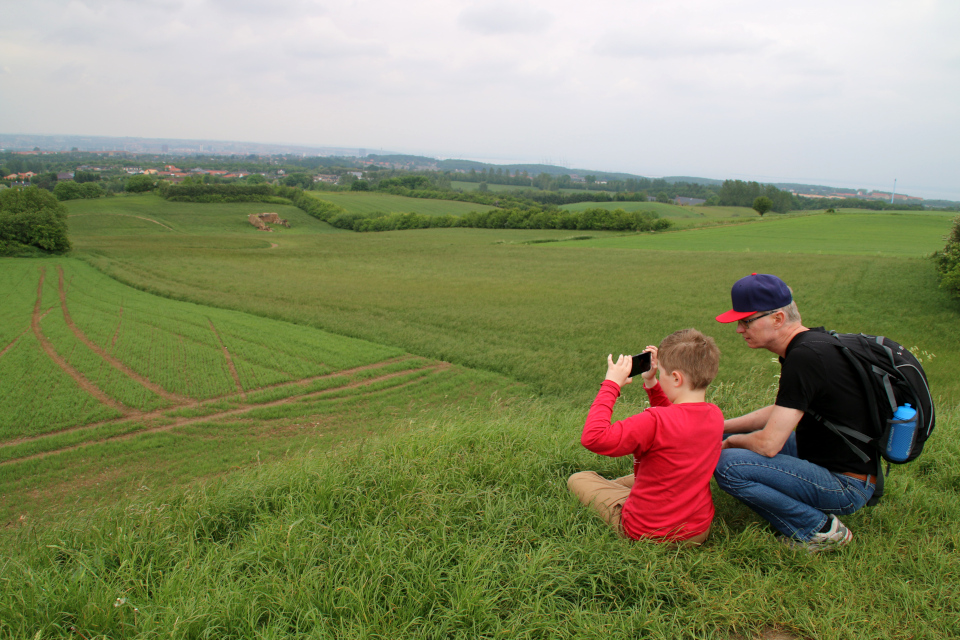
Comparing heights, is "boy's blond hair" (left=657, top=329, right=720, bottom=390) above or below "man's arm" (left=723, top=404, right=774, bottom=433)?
above

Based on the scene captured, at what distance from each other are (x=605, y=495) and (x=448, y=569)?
1.29 meters

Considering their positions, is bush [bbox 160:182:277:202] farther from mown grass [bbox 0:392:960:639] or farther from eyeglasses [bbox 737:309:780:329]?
eyeglasses [bbox 737:309:780:329]

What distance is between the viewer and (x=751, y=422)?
12.0ft

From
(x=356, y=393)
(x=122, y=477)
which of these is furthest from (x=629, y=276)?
(x=122, y=477)

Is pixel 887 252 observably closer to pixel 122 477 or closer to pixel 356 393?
pixel 356 393

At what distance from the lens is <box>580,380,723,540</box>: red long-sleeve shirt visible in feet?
9.52

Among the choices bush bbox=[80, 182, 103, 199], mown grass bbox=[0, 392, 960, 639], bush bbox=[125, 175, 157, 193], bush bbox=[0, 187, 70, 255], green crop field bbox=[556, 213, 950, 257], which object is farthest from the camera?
bush bbox=[125, 175, 157, 193]

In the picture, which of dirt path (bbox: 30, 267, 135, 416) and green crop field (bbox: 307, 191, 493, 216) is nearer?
dirt path (bbox: 30, 267, 135, 416)

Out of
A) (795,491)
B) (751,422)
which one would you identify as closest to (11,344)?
(751,422)

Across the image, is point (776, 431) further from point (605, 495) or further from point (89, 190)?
point (89, 190)

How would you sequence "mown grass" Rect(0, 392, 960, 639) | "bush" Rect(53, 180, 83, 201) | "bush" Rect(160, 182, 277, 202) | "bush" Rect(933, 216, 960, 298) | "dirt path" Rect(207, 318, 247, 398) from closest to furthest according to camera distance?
"mown grass" Rect(0, 392, 960, 639)
"dirt path" Rect(207, 318, 247, 398)
"bush" Rect(933, 216, 960, 298)
"bush" Rect(53, 180, 83, 201)
"bush" Rect(160, 182, 277, 202)

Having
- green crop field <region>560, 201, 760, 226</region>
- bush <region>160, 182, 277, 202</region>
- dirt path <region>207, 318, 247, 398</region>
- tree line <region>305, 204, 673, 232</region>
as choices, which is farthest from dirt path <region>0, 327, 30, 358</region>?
green crop field <region>560, 201, 760, 226</region>

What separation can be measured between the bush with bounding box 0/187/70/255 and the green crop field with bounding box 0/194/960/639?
3.86 m

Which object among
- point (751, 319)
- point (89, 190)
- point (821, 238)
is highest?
point (89, 190)
